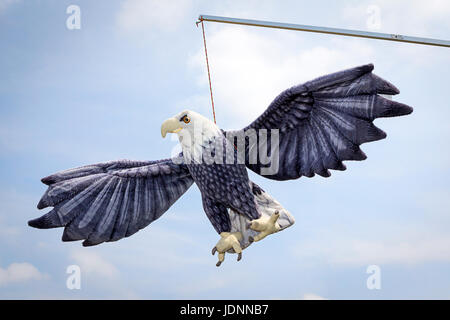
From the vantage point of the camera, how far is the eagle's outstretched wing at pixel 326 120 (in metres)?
3.93

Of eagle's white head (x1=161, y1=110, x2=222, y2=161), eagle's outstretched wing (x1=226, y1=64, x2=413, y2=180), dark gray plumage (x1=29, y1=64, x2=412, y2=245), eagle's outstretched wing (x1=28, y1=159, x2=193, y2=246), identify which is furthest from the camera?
eagle's outstretched wing (x1=28, y1=159, x2=193, y2=246)

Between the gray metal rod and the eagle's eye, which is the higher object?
the gray metal rod

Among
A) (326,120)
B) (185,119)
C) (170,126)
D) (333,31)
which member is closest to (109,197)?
(170,126)

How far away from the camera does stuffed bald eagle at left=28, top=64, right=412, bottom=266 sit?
407 centimetres

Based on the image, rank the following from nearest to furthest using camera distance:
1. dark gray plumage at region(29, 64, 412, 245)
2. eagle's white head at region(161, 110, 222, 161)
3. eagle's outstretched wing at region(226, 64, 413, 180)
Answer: eagle's outstretched wing at region(226, 64, 413, 180) → dark gray plumage at region(29, 64, 412, 245) → eagle's white head at region(161, 110, 222, 161)

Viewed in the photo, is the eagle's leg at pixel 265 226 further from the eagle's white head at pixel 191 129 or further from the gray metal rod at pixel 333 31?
the gray metal rod at pixel 333 31

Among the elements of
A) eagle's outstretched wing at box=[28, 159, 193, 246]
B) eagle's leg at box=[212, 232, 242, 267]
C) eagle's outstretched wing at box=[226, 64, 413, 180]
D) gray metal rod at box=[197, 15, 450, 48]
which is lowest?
eagle's leg at box=[212, 232, 242, 267]

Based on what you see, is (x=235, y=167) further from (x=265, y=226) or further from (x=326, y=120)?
(x=326, y=120)

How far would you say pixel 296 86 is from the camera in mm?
4094

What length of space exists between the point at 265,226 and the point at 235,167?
49 centimetres

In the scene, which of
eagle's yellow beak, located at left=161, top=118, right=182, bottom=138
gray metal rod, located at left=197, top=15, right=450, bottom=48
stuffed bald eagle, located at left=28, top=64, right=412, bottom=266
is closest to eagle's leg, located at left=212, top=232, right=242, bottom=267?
stuffed bald eagle, located at left=28, top=64, right=412, bottom=266

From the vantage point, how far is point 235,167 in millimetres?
4191

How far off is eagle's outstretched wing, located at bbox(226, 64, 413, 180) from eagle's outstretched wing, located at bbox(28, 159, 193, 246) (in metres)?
0.68

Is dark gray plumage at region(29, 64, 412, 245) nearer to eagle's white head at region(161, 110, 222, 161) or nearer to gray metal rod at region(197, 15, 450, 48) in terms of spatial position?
eagle's white head at region(161, 110, 222, 161)
